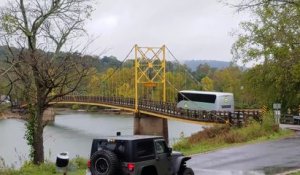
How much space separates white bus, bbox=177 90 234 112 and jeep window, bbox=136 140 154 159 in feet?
149

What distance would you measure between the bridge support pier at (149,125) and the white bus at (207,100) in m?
3.40

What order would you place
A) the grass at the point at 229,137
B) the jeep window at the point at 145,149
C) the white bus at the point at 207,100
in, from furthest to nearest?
the white bus at the point at 207,100, the grass at the point at 229,137, the jeep window at the point at 145,149

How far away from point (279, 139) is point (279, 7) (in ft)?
51.7

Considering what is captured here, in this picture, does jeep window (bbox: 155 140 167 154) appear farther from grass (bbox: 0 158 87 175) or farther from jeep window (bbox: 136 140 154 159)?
grass (bbox: 0 158 87 175)

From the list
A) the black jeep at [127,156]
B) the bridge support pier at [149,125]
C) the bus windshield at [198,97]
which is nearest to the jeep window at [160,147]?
the black jeep at [127,156]

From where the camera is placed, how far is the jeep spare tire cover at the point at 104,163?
35.3ft

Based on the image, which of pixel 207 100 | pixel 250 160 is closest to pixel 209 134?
pixel 250 160

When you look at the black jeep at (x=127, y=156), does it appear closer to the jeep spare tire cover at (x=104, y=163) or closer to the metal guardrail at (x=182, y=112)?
the jeep spare tire cover at (x=104, y=163)

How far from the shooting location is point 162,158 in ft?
39.3

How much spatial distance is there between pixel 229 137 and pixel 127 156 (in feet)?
50.0

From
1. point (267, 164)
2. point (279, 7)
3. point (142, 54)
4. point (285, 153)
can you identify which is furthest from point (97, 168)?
point (142, 54)

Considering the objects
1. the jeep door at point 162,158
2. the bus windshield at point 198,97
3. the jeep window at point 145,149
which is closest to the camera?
the jeep window at point 145,149

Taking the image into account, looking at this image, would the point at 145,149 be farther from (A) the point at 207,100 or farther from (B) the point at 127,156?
(A) the point at 207,100

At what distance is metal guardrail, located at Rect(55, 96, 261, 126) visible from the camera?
34844 mm
